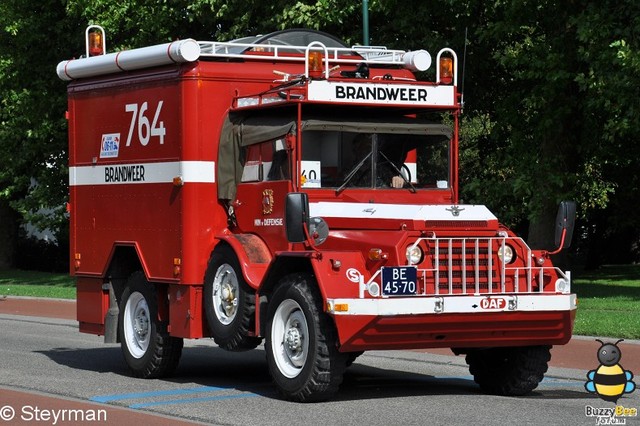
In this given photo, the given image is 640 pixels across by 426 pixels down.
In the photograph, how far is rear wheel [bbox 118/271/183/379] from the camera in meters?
14.8

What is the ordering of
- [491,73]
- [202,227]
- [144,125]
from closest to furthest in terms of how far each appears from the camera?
1. [202,227]
2. [144,125]
3. [491,73]

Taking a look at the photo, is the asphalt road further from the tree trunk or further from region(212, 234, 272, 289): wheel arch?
the tree trunk

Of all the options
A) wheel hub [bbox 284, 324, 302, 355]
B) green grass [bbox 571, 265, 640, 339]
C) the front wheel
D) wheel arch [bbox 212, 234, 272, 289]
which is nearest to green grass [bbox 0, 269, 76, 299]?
green grass [bbox 571, 265, 640, 339]

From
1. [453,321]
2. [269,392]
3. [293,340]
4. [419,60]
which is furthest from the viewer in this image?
[419,60]

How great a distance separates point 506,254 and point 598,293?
57.7 ft

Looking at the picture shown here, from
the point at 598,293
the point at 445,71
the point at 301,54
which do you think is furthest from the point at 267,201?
the point at 598,293

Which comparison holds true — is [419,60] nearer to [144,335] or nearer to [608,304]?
[144,335]

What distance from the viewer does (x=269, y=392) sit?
13.4 m

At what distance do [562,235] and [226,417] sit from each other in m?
3.60

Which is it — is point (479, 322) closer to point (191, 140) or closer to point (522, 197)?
point (191, 140)

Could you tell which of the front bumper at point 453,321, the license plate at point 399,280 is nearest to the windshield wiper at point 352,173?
the license plate at point 399,280

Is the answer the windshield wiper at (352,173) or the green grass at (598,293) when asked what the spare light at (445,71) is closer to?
the windshield wiper at (352,173)

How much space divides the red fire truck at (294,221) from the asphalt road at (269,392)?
0.46 m

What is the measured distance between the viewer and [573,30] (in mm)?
28188
